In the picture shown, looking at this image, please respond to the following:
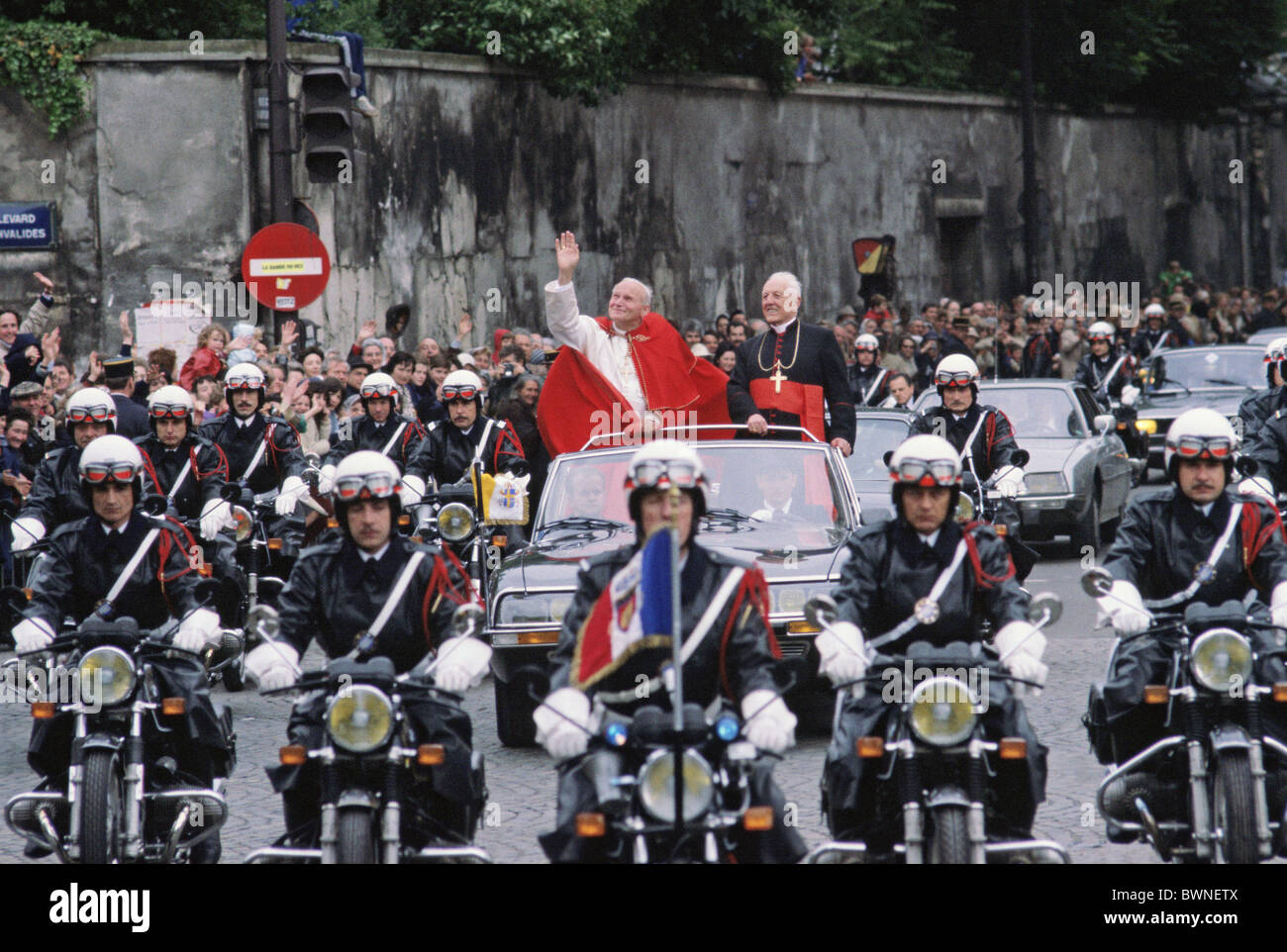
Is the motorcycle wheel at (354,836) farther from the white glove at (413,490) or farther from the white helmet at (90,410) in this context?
the white glove at (413,490)

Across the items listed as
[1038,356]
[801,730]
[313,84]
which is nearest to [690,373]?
[801,730]

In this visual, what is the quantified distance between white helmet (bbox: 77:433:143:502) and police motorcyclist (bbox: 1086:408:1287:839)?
373 centimetres

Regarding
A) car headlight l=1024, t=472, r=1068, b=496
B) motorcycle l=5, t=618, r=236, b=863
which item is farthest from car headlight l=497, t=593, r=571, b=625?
car headlight l=1024, t=472, r=1068, b=496

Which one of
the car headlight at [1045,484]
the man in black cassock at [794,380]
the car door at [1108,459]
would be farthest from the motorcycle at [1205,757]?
the car door at [1108,459]

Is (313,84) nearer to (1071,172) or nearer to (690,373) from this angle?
(690,373)

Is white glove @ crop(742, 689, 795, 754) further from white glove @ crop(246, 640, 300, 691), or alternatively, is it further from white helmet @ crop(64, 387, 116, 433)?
white helmet @ crop(64, 387, 116, 433)

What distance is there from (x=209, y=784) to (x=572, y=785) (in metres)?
2.23

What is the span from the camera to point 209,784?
8422 millimetres

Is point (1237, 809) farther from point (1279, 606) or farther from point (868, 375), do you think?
point (868, 375)

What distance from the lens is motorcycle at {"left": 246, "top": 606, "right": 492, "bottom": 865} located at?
692 cm

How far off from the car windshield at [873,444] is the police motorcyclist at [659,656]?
1004cm

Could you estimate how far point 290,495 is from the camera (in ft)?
45.9

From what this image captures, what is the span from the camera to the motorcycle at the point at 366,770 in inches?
272

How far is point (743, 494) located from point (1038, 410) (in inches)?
356
